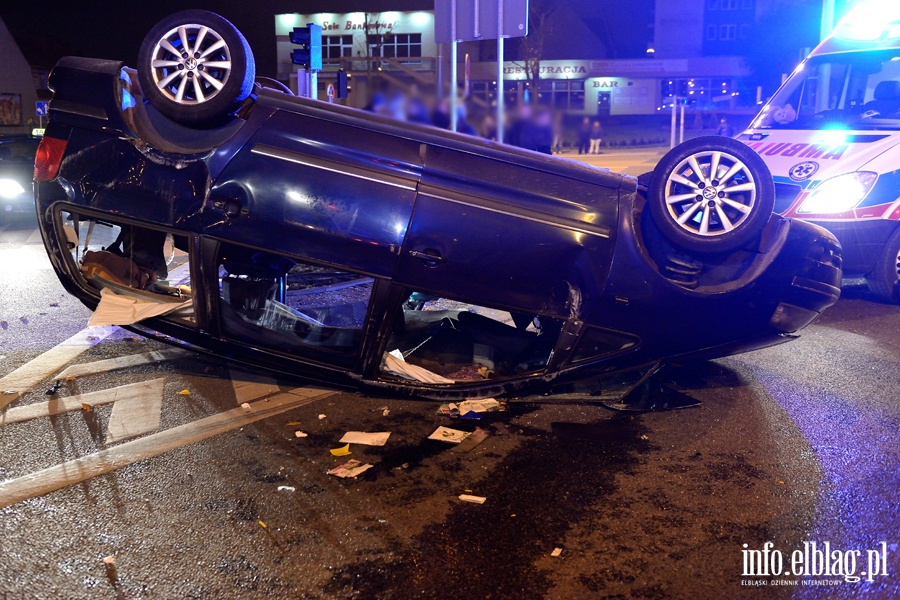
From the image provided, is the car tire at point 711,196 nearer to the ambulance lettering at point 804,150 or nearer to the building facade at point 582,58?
the building facade at point 582,58

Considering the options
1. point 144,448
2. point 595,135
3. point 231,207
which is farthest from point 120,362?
point 595,135

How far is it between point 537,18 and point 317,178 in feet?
85.7

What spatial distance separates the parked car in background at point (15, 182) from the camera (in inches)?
521

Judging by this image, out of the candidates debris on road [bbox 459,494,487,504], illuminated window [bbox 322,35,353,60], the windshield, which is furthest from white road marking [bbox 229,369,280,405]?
illuminated window [bbox 322,35,353,60]

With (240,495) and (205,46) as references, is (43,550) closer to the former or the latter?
(240,495)

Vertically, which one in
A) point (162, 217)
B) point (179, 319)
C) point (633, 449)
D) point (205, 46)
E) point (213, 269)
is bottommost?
point (633, 449)

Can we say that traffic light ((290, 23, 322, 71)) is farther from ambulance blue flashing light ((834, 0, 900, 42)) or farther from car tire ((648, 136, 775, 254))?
car tire ((648, 136, 775, 254))

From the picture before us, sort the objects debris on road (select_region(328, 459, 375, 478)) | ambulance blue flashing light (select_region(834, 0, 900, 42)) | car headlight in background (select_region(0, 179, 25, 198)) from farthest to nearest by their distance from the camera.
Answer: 1. car headlight in background (select_region(0, 179, 25, 198))
2. ambulance blue flashing light (select_region(834, 0, 900, 42))
3. debris on road (select_region(328, 459, 375, 478))

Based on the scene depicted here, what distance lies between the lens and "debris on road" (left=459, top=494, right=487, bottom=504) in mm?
3693

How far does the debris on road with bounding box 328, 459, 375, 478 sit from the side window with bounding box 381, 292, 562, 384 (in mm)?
731

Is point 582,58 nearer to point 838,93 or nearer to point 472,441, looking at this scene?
point 838,93

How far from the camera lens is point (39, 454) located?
4066 mm

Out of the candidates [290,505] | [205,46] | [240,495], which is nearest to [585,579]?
[290,505]

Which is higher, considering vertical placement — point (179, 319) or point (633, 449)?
point (179, 319)
